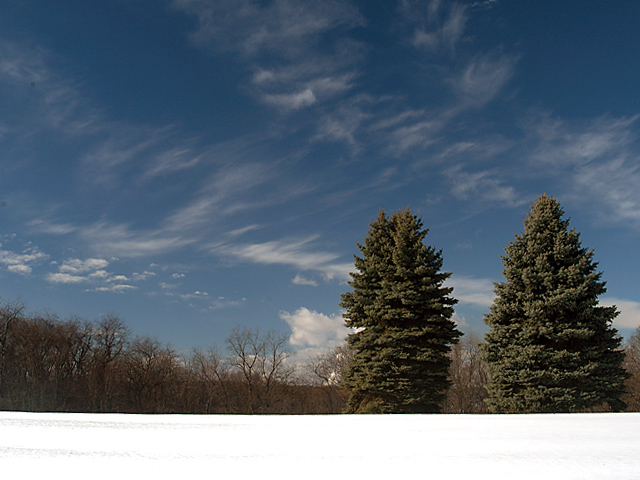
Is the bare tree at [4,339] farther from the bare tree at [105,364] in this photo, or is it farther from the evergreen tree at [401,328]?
the evergreen tree at [401,328]

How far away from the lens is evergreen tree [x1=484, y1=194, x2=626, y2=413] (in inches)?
729

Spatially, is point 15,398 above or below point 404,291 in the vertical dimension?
below

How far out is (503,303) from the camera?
20797mm

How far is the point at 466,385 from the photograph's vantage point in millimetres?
48812

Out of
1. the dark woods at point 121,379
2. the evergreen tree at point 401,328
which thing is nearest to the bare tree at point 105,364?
the dark woods at point 121,379
